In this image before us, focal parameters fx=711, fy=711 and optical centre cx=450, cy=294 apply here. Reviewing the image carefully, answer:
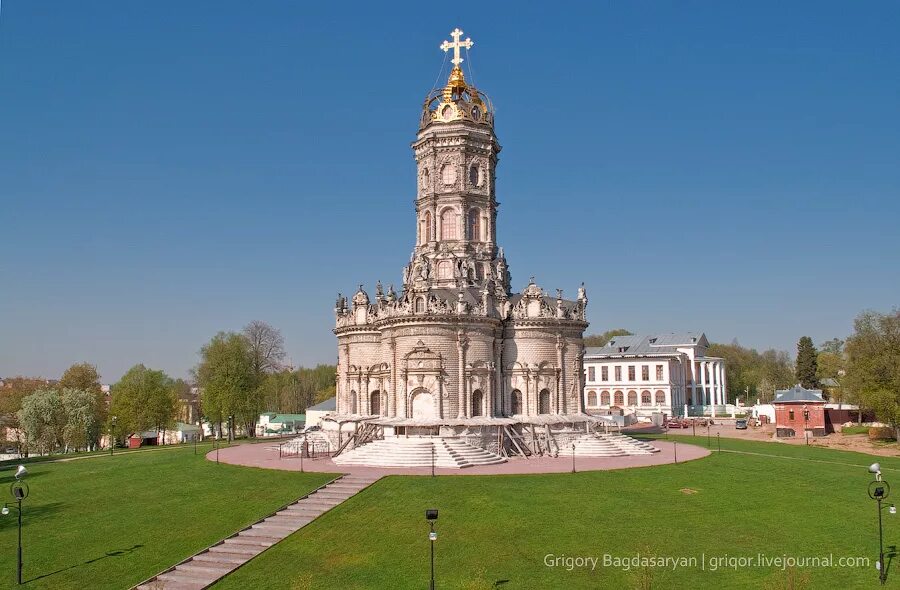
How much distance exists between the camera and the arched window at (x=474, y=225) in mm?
54188

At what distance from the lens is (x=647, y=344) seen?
93.9 m

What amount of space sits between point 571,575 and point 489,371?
25.8 metres

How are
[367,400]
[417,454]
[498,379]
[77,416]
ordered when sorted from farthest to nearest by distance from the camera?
[77,416] → [367,400] → [498,379] → [417,454]

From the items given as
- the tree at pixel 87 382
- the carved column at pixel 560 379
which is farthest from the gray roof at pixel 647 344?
the tree at pixel 87 382

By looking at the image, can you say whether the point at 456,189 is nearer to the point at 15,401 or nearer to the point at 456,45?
the point at 456,45

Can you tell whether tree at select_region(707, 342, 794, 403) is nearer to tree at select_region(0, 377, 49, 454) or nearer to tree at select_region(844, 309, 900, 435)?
tree at select_region(844, 309, 900, 435)

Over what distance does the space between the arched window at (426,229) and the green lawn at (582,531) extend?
894 inches

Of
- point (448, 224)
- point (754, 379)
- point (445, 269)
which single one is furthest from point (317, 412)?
point (754, 379)

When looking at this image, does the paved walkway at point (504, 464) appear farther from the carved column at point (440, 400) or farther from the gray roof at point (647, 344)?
the gray roof at point (647, 344)

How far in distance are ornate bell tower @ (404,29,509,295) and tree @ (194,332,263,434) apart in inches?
896

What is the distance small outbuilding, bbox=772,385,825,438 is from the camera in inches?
2435

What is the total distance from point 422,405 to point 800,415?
120 ft

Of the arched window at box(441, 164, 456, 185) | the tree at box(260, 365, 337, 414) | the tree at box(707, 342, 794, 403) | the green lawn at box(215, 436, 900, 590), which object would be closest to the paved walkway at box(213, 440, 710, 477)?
the green lawn at box(215, 436, 900, 590)

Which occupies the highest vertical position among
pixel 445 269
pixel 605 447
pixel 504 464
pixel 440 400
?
pixel 445 269
